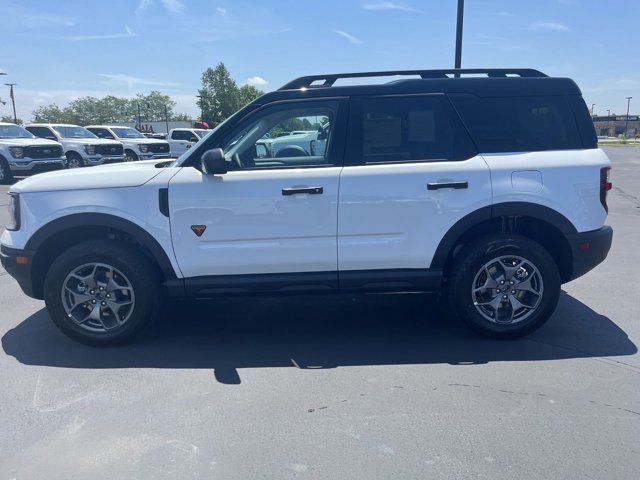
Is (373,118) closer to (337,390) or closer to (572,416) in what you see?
(337,390)

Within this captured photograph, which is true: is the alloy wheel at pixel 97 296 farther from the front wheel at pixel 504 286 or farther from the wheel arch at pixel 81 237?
the front wheel at pixel 504 286

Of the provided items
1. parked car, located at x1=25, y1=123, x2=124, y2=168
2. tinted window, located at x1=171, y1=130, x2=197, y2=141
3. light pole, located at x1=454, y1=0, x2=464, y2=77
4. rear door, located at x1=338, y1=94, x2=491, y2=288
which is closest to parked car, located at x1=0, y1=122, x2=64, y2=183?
parked car, located at x1=25, y1=123, x2=124, y2=168

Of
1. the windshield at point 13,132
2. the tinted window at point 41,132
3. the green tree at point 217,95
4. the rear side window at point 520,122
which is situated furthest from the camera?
the green tree at point 217,95

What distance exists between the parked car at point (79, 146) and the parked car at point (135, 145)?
A: 1.94 metres

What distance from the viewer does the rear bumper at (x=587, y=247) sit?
14.0 feet

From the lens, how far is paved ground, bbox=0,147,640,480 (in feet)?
9.25

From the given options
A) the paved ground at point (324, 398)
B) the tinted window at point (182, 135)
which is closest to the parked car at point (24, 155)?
the tinted window at point (182, 135)

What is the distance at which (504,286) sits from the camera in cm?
432

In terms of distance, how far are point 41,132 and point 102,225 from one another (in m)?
18.1

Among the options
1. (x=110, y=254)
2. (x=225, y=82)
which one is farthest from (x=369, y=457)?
(x=225, y=82)

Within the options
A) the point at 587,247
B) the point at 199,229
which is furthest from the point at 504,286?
the point at 199,229

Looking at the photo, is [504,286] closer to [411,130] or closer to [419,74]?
[411,130]

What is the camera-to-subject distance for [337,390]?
359 cm

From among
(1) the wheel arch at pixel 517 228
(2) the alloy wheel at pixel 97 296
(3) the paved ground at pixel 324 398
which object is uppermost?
(1) the wheel arch at pixel 517 228
